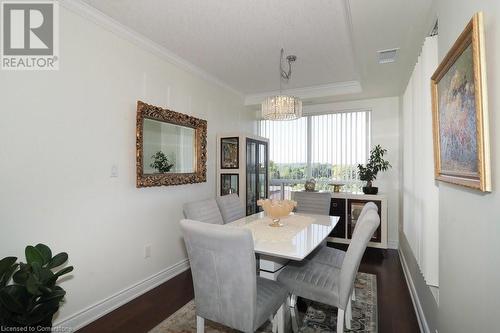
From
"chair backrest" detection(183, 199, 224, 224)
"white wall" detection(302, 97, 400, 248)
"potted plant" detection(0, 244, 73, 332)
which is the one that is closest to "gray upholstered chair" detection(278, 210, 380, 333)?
"chair backrest" detection(183, 199, 224, 224)

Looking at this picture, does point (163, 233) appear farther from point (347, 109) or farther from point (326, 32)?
point (347, 109)

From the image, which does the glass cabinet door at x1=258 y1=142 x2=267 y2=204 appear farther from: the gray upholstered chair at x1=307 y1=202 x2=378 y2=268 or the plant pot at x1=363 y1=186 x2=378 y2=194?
the gray upholstered chair at x1=307 y1=202 x2=378 y2=268

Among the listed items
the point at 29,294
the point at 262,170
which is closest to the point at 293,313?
the point at 29,294

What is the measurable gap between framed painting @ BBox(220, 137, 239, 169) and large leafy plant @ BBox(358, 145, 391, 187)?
78.3 inches

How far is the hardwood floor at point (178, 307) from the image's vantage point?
213 centimetres

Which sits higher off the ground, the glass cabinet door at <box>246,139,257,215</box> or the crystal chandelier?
the crystal chandelier

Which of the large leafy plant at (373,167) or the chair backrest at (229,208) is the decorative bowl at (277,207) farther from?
the large leafy plant at (373,167)

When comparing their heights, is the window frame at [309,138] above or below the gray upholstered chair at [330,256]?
above

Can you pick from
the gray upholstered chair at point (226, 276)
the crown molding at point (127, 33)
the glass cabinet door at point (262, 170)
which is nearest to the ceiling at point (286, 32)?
the crown molding at point (127, 33)

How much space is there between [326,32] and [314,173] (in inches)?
108

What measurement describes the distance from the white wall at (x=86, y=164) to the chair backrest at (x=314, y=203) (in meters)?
1.60

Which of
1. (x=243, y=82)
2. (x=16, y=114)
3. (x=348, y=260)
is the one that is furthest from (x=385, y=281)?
(x=16, y=114)

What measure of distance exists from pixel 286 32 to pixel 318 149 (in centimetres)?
265

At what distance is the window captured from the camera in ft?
14.7
